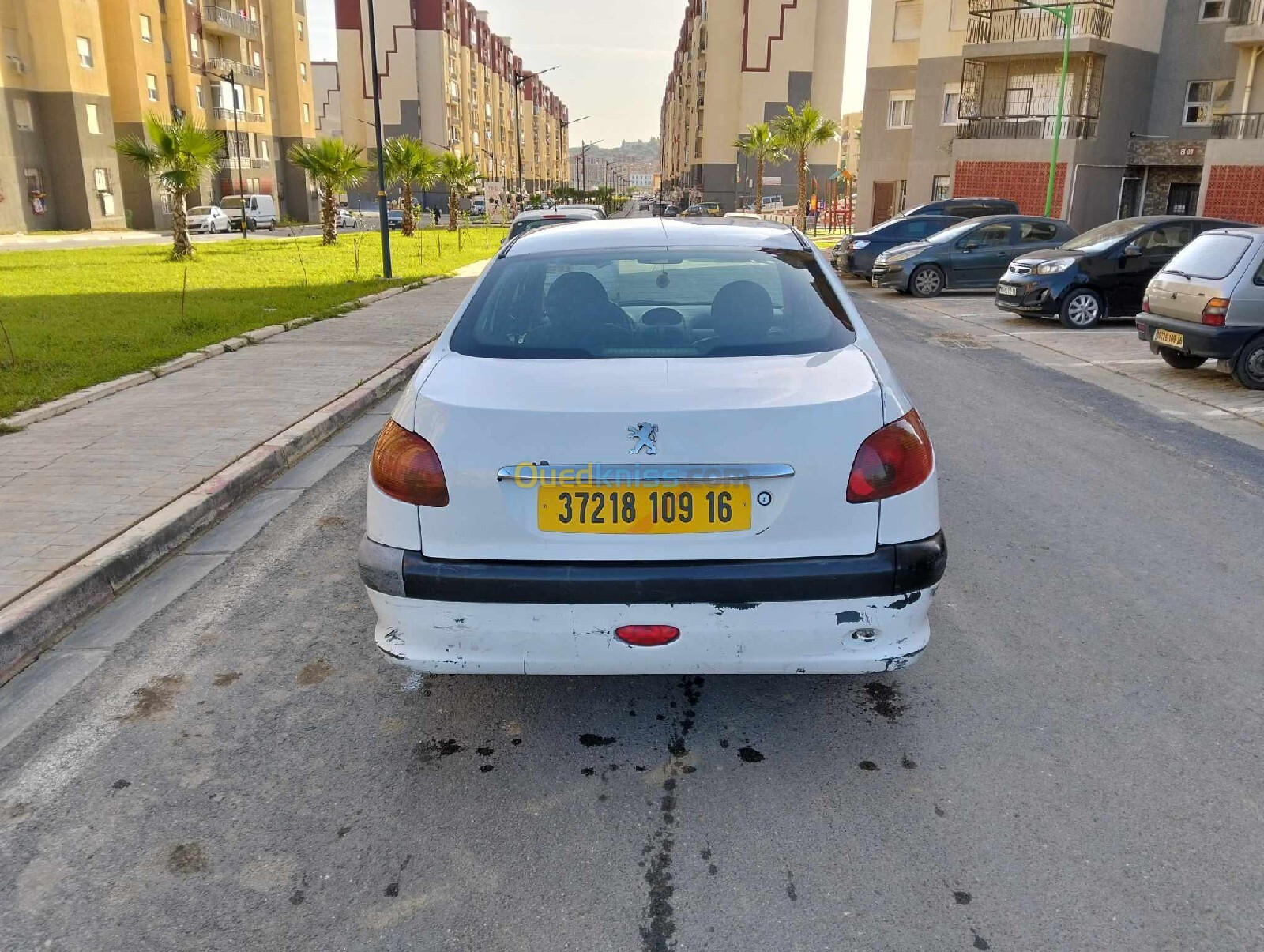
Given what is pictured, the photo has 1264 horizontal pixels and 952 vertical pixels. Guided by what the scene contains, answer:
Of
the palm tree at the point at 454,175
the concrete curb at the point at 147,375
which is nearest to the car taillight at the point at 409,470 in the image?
the concrete curb at the point at 147,375

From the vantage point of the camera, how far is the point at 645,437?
281cm

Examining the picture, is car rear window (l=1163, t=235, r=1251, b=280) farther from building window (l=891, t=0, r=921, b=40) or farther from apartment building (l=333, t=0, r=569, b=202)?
apartment building (l=333, t=0, r=569, b=202)

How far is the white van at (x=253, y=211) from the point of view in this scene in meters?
51.8

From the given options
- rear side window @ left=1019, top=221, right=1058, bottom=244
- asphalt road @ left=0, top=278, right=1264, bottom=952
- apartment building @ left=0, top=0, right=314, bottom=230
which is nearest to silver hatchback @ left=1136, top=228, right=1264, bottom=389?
asphalt road @ left=0, top=278, right=1264, bottom=952

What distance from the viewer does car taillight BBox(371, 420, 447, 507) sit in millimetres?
2912

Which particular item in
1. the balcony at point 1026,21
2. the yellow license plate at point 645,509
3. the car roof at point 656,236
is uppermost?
the balcony at point 1026,21

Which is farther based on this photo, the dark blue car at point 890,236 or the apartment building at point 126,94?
the apartment building at point 126,94

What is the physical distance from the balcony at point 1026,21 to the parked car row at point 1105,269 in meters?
13.2

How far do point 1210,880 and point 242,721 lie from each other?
3055 mm

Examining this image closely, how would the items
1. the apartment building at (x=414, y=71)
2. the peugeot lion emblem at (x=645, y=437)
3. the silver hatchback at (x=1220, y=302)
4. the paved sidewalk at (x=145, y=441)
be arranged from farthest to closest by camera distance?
the apartment building at (x=414, y=71)
the silver hatchback at (x=1220, y=302)
the paved sidewalk at (x=145, y=441)
the peugeot lion emblem at (x=645, y=437)

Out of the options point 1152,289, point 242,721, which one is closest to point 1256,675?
point 242,721

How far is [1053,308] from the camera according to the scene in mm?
14438

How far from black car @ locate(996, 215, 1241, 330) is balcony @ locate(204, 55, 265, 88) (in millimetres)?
56714

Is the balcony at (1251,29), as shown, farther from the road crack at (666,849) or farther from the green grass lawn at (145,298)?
the road crack at (666,849)
